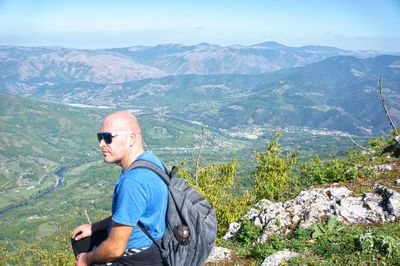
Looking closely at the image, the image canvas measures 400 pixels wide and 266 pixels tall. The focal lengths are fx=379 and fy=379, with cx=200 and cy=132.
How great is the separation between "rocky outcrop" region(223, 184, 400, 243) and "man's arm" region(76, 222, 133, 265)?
23.2 ft

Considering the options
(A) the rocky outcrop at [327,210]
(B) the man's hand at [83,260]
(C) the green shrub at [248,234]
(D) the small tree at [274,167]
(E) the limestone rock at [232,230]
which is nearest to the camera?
(B) the man's hand at [83,260]

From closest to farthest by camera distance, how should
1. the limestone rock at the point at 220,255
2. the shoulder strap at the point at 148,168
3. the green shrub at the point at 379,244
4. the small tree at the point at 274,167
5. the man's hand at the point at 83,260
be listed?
the shoulder strap at the point at 148,168, the man's hand at the point at 83,260, the green shrub at the point at 379,244, the limestone rock at the point at 220,255, the small tree at the point at 274,167

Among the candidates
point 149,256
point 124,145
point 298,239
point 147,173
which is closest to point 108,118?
point 124,145

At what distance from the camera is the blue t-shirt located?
503 centimetres

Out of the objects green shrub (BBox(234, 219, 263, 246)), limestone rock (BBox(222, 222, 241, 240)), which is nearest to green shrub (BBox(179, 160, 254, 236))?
limestone rock (BBox(222, 222, 241, 240))

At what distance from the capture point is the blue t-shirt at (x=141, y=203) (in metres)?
5.03

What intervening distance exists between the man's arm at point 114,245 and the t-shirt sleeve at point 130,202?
118 millimetres

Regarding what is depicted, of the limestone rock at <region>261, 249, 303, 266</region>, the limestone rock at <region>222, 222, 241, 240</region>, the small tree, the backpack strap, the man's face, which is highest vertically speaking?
the man's face

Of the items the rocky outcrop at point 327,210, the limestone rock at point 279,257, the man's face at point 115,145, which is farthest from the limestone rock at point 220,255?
the man's face at point 115,145

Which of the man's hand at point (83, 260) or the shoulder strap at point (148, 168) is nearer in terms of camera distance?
the shoulder strap at point (148, 168)

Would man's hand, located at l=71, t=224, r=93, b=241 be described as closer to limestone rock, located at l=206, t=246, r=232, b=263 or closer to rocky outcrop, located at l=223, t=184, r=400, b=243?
limestone rock, located at l=206, t=246, r=232, b=263

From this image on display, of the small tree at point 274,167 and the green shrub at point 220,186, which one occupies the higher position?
the small tree at point 274,167

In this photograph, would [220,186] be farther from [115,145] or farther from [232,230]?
[115,145]

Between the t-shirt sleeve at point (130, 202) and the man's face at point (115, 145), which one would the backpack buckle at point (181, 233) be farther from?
the man's face at point (115, 145)
